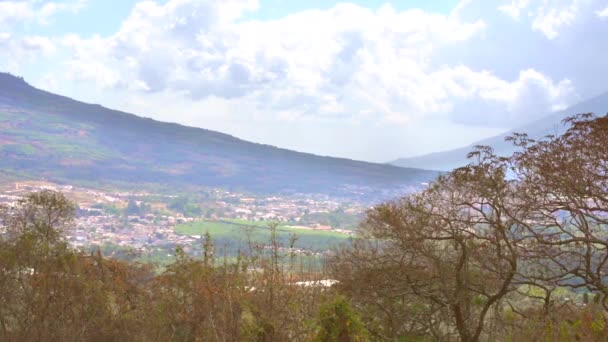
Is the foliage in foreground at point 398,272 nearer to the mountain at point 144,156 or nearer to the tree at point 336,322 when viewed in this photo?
the tree at point 336,322

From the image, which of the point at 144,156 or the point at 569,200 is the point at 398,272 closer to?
the point at 569,200

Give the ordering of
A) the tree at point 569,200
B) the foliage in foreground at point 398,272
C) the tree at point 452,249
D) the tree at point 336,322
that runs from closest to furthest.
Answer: the tree at point 336,322, the foliage in foreground at point 398,272, the tree at point 569,200, the tree at point 452,249

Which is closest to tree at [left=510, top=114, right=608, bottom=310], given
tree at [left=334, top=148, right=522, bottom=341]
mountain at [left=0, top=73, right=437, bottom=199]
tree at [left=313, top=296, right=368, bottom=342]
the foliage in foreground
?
the foliage in foreground

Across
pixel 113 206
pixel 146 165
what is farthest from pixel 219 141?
pixel 113 206

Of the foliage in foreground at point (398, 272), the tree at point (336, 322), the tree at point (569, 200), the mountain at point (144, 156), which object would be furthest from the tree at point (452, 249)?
the mountain at point (144, 156)

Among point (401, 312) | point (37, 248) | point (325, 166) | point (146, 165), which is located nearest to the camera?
point (37, 248)

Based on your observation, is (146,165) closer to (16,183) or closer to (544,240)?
(16,183)

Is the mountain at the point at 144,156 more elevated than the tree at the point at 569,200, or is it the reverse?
the mountain at the point at 144,156

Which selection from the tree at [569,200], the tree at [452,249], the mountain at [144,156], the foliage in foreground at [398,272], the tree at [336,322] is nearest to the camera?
the tree at [336,322]

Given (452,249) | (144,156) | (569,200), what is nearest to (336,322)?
(452,249)
